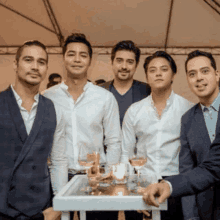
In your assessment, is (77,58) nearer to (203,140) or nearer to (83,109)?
(83,109)

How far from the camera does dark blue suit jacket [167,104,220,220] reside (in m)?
1.24

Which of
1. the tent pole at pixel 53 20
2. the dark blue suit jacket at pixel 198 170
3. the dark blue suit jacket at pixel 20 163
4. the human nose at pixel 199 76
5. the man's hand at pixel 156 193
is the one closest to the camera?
the man's hand at pixel 156 193

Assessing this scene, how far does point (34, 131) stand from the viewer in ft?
5.09

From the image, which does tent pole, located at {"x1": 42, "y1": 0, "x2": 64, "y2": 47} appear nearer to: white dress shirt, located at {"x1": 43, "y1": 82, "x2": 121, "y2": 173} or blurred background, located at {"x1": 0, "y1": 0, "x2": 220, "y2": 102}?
blurred background, located at {"x1": 0, "y1": 0, "x2": 220, "y2": 102}

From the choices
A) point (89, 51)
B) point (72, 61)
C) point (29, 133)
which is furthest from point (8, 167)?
point (89, 51)

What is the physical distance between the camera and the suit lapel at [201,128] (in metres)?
1.71

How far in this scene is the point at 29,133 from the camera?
60.7 inches

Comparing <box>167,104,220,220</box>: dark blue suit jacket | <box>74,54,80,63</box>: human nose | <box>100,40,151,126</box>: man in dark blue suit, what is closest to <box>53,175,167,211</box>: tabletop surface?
<box>167,104,220,220</box>: dark blue suit jacket

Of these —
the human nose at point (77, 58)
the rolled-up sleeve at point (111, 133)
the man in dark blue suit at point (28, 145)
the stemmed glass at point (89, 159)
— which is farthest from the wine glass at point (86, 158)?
the human nose at point (77, 58)

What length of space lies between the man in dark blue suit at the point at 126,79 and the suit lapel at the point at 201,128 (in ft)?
2.92

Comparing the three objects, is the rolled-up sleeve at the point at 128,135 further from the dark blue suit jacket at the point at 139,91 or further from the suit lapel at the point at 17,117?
the suit lapel at the point at 17,117

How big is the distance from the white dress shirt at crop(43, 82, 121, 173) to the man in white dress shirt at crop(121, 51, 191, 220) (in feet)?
0.56

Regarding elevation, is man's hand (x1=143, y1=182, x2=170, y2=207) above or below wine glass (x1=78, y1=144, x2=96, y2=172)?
below

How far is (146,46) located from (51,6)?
3.14m
